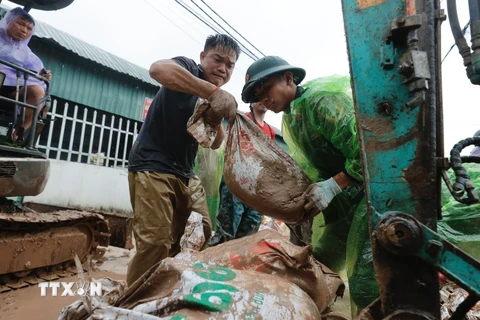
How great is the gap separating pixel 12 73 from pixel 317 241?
3628mm

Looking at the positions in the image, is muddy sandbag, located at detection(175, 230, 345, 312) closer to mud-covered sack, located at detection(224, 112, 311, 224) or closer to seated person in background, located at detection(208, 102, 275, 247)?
mud-covered sack, located at detection(224, 112, 311, 224)

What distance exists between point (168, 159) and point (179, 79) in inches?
25.0

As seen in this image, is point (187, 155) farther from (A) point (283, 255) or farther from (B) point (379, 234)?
(B) point (379, 234)

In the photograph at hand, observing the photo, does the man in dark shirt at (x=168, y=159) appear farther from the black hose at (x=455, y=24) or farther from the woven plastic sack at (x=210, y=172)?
the woven plastic sack at (x=210, y=172)

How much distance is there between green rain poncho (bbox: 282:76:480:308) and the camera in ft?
6.03

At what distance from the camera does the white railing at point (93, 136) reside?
7.22 m

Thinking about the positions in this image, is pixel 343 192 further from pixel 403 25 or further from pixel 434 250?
pixel 403 25

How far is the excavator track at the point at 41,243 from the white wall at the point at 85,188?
2095 millimetres

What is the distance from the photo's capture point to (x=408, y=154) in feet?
3.44

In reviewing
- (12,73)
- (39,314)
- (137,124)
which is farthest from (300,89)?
(137,124)

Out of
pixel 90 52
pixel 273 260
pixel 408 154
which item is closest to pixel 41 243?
pixel 273 260

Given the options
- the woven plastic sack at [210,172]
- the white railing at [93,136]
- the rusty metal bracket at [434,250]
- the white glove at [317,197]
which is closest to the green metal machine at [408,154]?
the rusty metal bracket at [434,250]

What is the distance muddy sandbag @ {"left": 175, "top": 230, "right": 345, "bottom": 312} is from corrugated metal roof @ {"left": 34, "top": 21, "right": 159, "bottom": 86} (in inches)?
286

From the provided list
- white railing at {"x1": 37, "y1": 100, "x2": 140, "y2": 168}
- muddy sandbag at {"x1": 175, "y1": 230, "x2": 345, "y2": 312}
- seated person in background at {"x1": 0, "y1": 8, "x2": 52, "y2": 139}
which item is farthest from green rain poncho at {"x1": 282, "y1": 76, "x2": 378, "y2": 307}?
white railing at {"x1": 37, "y1": 100, "x2": 140, "y2": 168}
